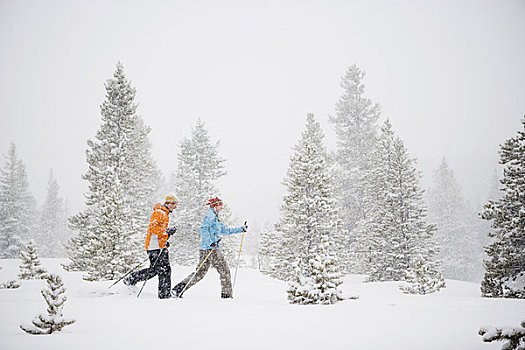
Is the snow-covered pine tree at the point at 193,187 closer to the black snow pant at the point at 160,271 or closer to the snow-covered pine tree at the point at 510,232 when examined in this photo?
the black snow pant at the point at 160,271

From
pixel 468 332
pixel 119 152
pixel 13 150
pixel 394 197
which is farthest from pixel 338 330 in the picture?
pixel 13 150

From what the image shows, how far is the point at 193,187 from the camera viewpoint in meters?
26.3

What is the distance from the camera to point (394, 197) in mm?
18828

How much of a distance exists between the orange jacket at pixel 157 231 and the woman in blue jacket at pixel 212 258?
91 centimetres

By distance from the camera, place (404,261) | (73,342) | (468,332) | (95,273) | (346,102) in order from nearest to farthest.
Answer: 1. (73,342)
2. (468,332)
3. (95,273)
4. (404,261)
5. (346,102)

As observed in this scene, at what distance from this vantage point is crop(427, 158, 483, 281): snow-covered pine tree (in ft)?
133

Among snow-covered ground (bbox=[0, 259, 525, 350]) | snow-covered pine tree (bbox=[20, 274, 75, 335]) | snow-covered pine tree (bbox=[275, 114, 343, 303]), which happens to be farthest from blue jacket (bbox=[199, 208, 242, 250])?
snow-covered pine tree (bbox=[275, 114, 343, 303])

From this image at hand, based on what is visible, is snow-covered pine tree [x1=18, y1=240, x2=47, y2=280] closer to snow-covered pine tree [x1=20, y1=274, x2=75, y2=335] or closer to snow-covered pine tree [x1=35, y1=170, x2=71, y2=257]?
snow-covered pine tree [x1=20, y1=274, x2=75, y2=335]

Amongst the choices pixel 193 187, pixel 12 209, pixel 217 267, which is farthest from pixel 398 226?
pixel 12 209

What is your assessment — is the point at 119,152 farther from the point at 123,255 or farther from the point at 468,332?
→ the point at 468,332

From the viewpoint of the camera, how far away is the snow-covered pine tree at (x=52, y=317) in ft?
10.1

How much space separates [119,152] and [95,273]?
9.23 metres

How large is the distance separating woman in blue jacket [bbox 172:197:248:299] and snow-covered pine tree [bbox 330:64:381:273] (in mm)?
20163

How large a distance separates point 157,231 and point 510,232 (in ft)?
40.6
